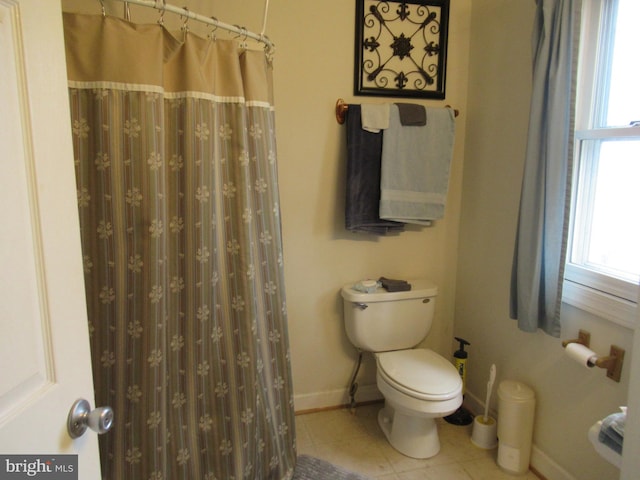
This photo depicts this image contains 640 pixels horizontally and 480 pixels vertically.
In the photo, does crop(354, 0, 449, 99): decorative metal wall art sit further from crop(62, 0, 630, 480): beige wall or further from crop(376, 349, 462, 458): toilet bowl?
crop(376, 349, 462, 458): toilet bowl

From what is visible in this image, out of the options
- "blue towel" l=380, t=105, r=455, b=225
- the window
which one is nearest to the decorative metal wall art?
"blue towel" l=380, t=105, r=455, b=225

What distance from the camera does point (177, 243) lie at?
4.88 feet

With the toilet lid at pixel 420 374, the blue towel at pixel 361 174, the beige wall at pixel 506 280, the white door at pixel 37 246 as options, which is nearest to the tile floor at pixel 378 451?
the beige wall at pixel 506 280

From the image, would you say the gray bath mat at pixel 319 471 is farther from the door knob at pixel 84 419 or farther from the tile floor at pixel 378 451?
the door knob at pixel 84 419

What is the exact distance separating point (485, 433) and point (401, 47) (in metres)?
1.96

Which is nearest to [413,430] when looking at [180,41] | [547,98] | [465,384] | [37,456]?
[465,384]

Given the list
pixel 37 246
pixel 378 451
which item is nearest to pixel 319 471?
pixel 378 451

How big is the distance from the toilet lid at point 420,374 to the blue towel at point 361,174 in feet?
2.24

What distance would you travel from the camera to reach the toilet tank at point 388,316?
2127 mm

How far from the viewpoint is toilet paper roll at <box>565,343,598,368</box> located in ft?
4.86

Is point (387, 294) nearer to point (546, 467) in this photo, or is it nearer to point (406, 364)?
point (406, 364)

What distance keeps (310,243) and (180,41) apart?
43.9 inches

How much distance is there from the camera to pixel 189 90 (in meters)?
1.43

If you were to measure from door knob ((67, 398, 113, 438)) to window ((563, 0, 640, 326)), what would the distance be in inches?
61.7
